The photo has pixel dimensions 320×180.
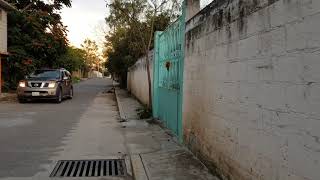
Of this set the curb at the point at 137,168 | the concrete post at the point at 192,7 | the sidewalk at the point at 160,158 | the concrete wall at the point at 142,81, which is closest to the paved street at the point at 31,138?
the curb at the point at 137,168

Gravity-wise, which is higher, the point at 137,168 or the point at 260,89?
the point at 260,89

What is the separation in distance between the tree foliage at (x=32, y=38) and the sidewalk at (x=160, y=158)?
68.4 feet

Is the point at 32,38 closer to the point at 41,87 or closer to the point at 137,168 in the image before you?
the point at 41,87

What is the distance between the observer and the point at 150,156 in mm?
8594

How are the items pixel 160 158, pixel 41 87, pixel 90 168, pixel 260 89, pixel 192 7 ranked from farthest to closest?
pixel 41 87 < pixel 192 7 < pixel 160 158 < pixel 90 168 < pixel 260 89

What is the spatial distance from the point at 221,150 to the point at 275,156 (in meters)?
1.99

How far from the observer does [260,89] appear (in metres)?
4.93

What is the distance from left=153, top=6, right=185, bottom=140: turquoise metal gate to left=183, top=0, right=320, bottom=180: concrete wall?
224 cm

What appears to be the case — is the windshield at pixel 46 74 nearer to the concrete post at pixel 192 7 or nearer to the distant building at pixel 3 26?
the distant building at pixel 3 26

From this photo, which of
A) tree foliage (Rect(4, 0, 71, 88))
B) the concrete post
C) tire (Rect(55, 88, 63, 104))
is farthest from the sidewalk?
tree foliage (Rect(4, 0, 71, 88))

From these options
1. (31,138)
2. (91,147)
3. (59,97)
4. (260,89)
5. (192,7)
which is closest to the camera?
(260,89)

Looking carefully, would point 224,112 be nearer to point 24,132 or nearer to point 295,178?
point 295,178

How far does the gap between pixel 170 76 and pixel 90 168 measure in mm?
4610

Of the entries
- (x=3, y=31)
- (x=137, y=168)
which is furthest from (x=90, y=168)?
(x=3, y=31)
